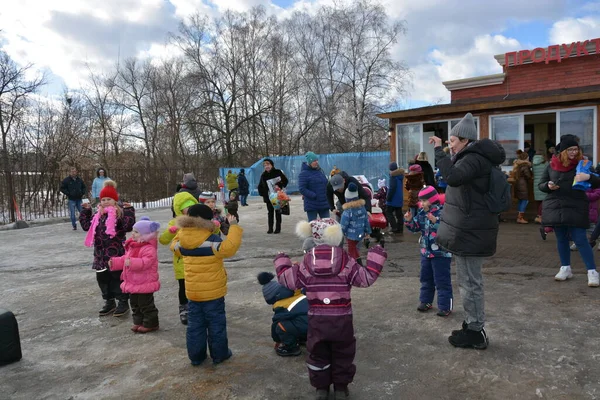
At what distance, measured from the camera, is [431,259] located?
437cm

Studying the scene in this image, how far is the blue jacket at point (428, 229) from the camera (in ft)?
14.1

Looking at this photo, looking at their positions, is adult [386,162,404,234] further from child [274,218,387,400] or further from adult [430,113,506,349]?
child [274,218,387,400]

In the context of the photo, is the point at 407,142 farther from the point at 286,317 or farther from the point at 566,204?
the point at 286,317

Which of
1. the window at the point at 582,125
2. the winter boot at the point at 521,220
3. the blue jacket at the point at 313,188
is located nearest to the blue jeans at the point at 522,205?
the winter boot at the point at 521,220

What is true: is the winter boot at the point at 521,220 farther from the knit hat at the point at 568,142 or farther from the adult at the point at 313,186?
the knit hat at the point at 568,142

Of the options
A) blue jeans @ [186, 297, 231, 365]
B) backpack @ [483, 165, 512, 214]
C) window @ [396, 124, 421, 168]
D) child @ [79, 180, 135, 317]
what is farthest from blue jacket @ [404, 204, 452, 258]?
window @ [396, 124, 421, 168]

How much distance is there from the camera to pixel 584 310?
4352 mm

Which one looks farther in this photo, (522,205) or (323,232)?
(522,205)

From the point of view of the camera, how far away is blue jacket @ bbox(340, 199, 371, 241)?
20.4 feet

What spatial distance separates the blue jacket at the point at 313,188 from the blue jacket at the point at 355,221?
152cm

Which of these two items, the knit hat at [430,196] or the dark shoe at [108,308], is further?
the dark shoe at [108,308]

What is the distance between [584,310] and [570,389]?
5.85 ft

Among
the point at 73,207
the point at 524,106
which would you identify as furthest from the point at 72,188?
the point at 524,106

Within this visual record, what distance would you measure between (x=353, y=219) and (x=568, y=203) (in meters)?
2.64
